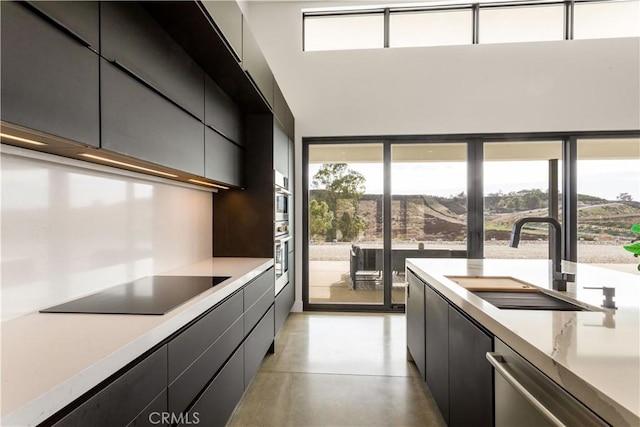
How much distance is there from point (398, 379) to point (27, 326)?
7.55ft

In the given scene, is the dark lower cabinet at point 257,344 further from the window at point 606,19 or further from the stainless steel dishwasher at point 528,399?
the window at point 606,19

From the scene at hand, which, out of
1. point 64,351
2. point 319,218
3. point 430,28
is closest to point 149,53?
point 64,351

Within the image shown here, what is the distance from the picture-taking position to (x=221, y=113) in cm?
248

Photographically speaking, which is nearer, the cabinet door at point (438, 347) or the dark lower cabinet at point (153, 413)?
the dark lower cabinet at point (153, 413)

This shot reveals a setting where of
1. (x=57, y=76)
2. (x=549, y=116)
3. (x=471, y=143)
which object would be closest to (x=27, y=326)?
(x=57, y=76)

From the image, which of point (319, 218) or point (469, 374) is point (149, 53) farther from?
point (319, 218)

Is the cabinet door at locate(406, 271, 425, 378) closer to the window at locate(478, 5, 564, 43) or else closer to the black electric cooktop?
the black electric cooktop

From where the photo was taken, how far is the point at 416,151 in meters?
4.39

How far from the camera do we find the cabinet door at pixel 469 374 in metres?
1.26

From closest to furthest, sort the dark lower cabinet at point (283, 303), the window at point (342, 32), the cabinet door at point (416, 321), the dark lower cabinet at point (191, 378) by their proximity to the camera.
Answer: the dark lower cabinet at point (191, 378) < the cabinet door at point (416, 321) < the dark lower cabinet at point (283, 303) < the window at point (342, 32)

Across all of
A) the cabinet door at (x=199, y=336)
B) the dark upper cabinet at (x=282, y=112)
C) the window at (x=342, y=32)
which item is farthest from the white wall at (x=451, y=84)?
the cabinet door at (x=199, y=336)

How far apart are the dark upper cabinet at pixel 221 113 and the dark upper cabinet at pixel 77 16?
1.02 metres

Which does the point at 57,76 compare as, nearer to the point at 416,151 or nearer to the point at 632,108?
the point at 416,151

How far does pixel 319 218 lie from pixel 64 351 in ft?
11.8
